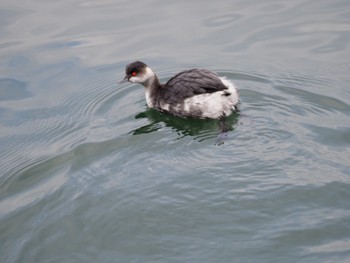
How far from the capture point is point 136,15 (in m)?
10.3

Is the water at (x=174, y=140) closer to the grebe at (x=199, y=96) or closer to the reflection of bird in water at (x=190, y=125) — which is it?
the reflection of bird in water at (x=190, y=125)

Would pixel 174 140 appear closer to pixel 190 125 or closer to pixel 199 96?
pixel 190 125

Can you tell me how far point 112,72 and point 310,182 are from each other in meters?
4.30

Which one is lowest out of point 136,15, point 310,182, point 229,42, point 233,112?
point 310,182

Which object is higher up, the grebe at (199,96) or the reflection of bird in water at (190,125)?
the grebe at (199,96)

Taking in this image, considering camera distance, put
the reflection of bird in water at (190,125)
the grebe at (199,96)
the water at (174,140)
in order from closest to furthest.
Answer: the water at (174,140) < the reflection of bird in water at (190,125) < the grebe at (199,96)

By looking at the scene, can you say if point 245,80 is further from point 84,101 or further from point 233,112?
point 84,101

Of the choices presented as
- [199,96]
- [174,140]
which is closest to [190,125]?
[199,96]

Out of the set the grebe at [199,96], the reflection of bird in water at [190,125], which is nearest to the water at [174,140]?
the reflection of bird in water at [190,125]

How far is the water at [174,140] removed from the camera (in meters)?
4.76

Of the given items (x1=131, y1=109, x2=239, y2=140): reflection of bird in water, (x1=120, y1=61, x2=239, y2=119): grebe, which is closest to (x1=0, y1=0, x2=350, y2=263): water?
(x1=131, y1=109, x2=239, y2=140): reflection of bird in water

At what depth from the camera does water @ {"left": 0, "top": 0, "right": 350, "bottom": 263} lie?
15.6 ft

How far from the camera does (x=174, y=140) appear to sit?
6348 millimetres

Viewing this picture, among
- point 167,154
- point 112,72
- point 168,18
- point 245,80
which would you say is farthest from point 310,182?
point 168,18
